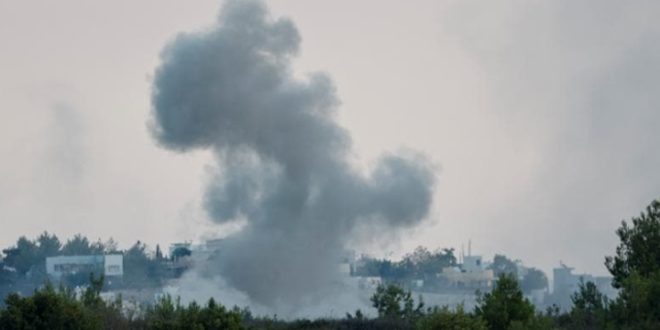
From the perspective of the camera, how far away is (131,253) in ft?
472

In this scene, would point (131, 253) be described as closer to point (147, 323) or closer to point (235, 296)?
point (235, 296)

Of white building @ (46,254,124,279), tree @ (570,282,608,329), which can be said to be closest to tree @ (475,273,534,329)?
tree @ (570,282,608,329)

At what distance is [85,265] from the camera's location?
13275 cm

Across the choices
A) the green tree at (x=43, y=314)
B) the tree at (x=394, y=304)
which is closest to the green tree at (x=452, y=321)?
the green tree at (x=43, y=314)

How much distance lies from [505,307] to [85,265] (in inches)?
3640

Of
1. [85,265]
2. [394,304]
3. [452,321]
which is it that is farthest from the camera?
[85,265]

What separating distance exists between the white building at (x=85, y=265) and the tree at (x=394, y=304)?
6713cm

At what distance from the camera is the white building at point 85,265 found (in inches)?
5084

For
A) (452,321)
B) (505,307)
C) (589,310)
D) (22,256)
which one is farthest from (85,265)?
(452,321)

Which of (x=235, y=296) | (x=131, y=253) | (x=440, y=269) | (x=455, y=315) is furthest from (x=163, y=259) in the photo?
(x=455, y=315)

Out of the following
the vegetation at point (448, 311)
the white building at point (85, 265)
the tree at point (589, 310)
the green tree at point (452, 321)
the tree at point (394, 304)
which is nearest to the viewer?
the green tree at point (452, 321)

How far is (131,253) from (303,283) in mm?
64940

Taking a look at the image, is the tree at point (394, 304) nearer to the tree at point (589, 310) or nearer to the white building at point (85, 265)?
the tree at point (589, 310)

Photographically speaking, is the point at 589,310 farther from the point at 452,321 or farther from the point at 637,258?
the point at 452,321
